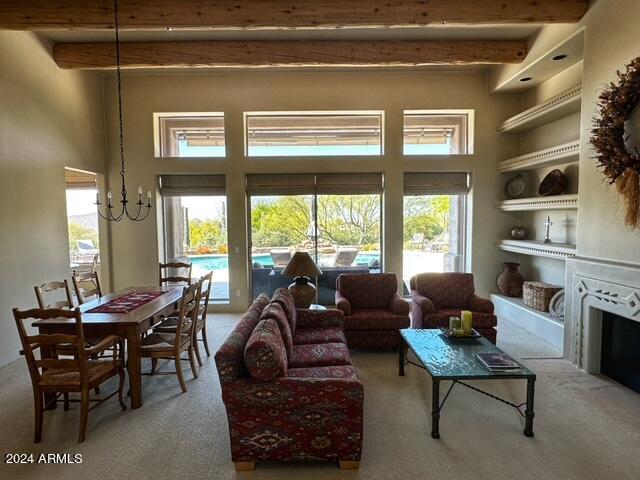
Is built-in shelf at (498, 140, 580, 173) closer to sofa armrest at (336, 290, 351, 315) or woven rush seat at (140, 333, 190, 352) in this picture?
sofa armrest at (336, 290, 351, 315)

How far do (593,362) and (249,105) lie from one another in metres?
5.69

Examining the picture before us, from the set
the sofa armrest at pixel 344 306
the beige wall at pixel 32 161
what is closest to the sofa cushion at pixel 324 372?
the sofa armrest at pixel 344 306

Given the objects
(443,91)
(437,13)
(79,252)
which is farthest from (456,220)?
(79,252)

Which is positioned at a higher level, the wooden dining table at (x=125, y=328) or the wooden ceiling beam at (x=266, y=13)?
the wooden ceiling beam at (x=266, y=13)

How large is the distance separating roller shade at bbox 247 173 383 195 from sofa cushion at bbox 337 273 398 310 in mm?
1839

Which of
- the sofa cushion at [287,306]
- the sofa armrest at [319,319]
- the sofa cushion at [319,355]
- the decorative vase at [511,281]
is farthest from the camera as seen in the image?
the decorative vase at [511,281]

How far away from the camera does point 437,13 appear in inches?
147

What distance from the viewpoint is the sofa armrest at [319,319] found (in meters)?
3.59

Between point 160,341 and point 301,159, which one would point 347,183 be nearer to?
point 301,159

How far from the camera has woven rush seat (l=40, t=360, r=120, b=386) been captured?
2484mm

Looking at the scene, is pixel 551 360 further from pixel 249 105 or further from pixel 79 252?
pixel 79 252

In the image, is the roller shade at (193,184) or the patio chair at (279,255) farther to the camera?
the patio chair at (279,255)

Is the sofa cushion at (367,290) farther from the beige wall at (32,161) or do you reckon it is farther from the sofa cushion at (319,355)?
the beige wall at (32,161)

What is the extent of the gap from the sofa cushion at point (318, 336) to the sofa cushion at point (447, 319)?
119 cm
